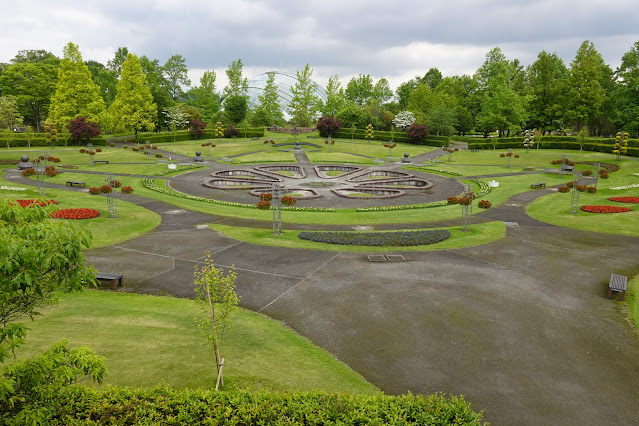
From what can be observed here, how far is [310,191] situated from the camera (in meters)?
50.0

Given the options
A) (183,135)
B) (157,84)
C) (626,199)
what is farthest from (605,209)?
(157,84)

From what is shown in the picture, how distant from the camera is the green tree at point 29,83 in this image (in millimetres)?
99500

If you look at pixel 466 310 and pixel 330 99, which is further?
pixel 330 99

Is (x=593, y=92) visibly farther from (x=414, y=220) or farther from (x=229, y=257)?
(x=229, y=257)

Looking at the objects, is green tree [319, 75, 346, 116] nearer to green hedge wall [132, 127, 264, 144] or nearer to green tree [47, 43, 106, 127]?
green hedge wall [132, 127, 264, 144]

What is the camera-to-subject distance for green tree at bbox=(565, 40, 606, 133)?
9075cm

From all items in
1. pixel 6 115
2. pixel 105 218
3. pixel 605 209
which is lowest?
pixel 105 218

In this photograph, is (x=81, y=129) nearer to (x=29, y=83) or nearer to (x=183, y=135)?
(x=183, y=135)

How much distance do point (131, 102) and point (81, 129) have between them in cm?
2068

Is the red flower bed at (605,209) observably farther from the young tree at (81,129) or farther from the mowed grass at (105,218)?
the young tree at (81,129)

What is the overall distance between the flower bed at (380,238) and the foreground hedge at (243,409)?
1737cm

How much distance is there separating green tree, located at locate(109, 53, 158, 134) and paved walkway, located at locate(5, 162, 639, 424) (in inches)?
3176

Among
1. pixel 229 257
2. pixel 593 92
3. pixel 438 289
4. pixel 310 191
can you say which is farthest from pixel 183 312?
pixel 593 92

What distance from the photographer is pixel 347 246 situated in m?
26.2
